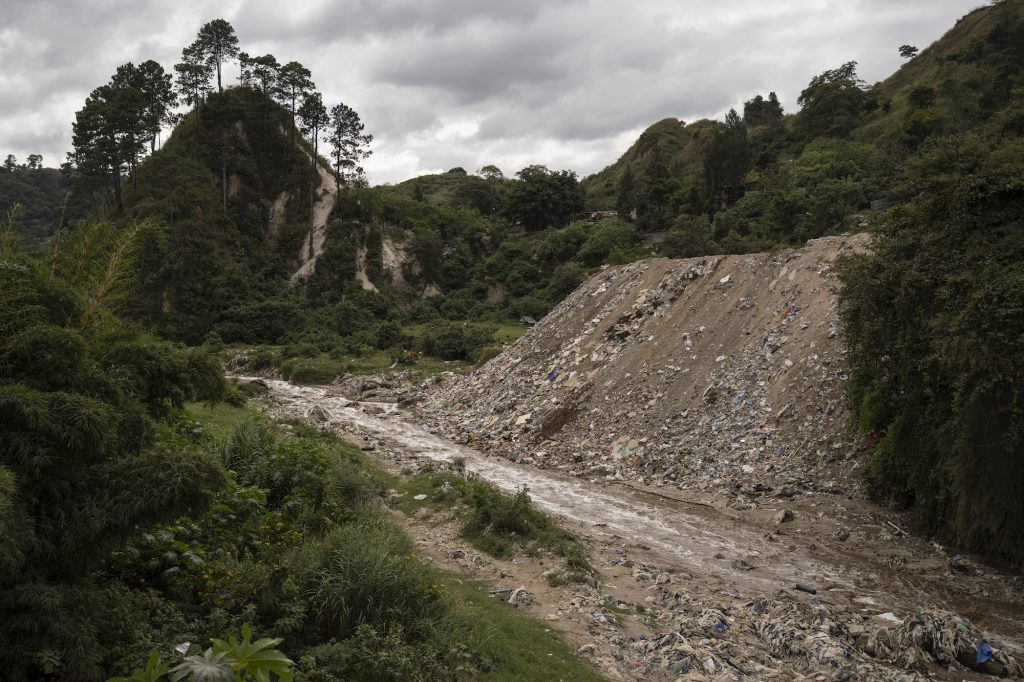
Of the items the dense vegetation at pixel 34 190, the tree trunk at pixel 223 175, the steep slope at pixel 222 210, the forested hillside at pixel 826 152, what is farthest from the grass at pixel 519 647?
the dense vegetation at pixel 34 190

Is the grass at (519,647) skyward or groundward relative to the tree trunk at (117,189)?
groundward

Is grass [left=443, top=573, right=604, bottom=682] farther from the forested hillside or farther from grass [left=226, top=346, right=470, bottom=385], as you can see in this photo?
the forested hillside

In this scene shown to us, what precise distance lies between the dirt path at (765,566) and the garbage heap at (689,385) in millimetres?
997

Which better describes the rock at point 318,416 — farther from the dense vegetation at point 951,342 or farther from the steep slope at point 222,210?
the steep slope at point 222,210

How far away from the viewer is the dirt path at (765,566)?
725 cm

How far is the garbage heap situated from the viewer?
13.1 m

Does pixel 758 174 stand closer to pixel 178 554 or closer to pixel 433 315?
pixel 433 315

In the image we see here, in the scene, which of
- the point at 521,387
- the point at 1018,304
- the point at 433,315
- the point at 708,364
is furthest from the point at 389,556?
the point at 433,315

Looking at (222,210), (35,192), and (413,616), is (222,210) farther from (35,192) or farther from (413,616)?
(35,192)

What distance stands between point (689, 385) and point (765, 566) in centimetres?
685

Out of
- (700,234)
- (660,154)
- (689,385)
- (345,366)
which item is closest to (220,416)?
(689,385)

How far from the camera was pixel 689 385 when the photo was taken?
52.4ft

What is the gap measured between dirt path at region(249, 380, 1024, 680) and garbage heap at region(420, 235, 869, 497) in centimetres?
100

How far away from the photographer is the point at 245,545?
21.9 feet
